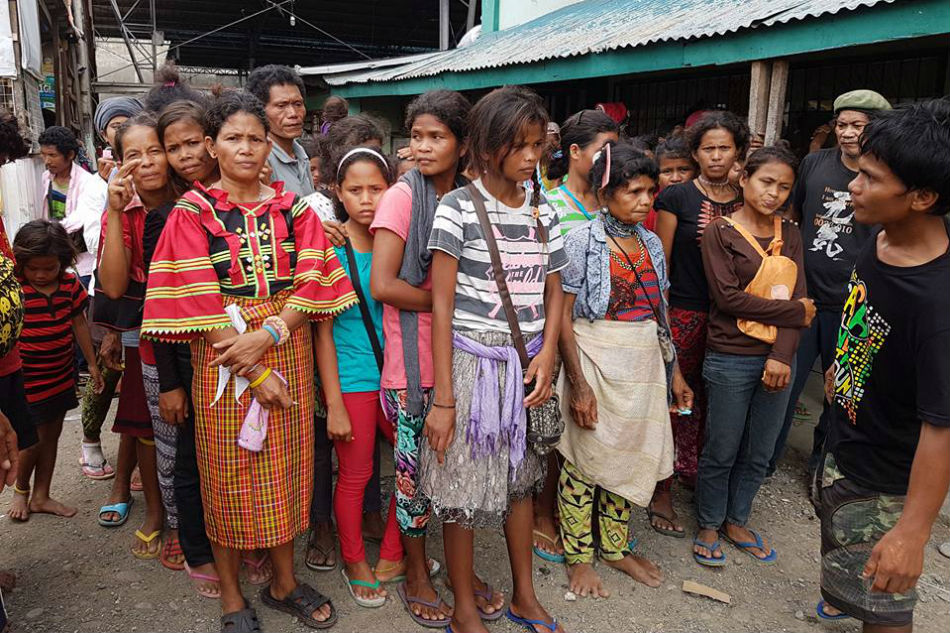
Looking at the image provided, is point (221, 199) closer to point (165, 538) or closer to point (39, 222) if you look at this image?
point (39, 222)

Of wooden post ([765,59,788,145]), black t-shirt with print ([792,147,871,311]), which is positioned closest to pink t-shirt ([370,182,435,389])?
black t-shirt with print ([792,147,871,311])

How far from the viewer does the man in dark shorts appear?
5.50 feet

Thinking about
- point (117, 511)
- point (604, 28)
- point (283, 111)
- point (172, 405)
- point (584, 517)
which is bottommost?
point (117, 511)

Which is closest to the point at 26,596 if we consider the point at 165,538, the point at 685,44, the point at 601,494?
the point at 165,538

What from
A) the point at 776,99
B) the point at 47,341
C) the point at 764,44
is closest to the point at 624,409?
the point at 47,341

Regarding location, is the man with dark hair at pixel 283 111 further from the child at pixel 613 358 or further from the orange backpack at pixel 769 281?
the orange backpack at pixel 769 281

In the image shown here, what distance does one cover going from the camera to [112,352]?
9.89 ft

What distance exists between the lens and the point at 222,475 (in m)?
2.30

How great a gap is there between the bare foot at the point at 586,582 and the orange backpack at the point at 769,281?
1224 millimetres

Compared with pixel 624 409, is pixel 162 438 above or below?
below

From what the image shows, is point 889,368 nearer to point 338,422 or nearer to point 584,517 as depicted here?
point 584,517

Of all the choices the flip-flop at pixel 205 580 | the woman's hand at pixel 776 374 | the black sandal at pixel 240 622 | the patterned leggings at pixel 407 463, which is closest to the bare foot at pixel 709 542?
the woman's hand at pixel 776 374

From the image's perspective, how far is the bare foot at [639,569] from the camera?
113 inches

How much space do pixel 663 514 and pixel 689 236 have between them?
4.47 feet
